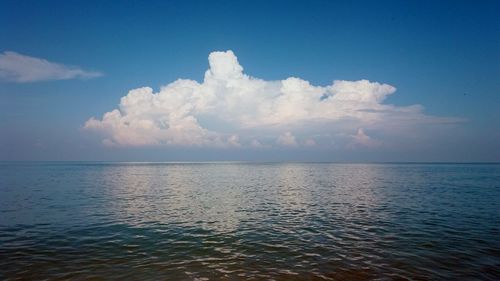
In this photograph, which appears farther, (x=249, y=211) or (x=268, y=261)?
(x=249, y=211)

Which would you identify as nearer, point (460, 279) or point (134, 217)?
point (460, 279)

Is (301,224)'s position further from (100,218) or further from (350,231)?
(100,218)

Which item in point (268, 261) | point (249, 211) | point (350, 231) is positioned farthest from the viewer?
point (249, 211)

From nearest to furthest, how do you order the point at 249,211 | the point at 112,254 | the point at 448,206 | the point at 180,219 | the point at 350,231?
the point at 112,254, the point at 350,231, the point at 180,219, the point at 249,211, the point at 448,206

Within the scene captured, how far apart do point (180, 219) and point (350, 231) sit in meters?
16.2

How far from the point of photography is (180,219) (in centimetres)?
3055

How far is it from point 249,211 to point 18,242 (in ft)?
70.5

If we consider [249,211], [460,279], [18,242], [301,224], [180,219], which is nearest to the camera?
[460,279]

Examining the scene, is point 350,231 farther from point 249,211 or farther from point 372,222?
point 249,211

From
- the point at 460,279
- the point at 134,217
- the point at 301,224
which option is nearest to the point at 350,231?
the point at 301,224

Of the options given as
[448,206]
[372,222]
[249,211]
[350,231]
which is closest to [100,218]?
[249,211]

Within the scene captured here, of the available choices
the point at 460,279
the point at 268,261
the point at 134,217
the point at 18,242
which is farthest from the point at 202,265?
the point at 134,217

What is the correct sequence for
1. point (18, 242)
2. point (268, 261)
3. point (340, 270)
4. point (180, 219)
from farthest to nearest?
1. point (180, 219)
2. point (18, 242)
3. point (268, 261)
4. point (340, 270)

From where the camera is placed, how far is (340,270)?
642 inches
